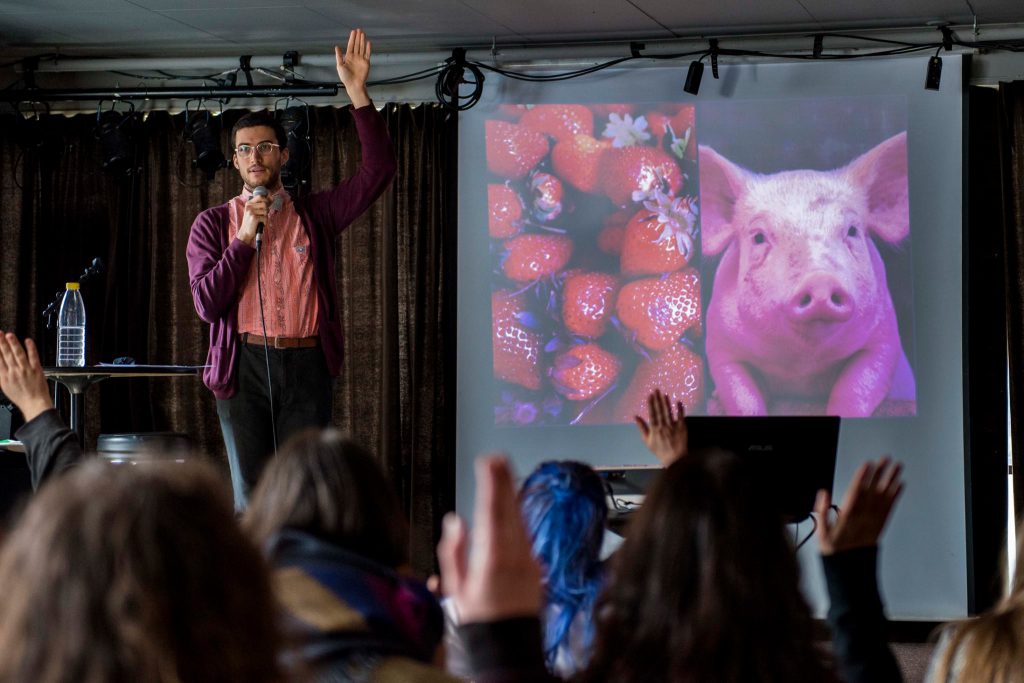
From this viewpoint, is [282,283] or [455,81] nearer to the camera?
[282,283]

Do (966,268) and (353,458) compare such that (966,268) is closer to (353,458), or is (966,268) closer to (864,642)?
(864,642)

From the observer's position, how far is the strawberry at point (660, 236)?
5031mm

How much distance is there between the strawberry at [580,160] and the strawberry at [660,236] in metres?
0.26

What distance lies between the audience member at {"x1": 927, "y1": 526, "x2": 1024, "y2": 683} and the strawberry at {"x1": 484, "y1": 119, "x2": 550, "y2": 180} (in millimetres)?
4057

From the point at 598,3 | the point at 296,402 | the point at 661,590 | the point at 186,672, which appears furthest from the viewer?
the point at 598,3

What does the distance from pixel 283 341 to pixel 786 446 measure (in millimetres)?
1461

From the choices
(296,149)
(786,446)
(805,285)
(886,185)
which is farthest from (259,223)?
(886,185)

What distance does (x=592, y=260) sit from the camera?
5.09 m

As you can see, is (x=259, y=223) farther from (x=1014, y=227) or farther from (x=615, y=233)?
(x=1014, y=227)

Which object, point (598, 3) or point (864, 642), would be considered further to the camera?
point (598, 3)

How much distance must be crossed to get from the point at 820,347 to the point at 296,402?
2.52m

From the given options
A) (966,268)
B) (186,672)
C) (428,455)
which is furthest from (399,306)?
(186,672)

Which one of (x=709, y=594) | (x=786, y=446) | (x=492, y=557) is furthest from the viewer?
(x=786, y=446)

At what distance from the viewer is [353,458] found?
4.11 feet
